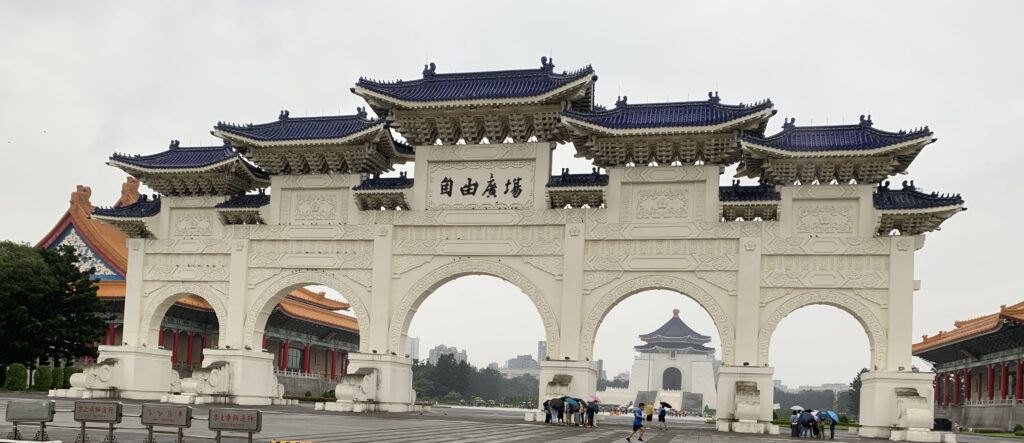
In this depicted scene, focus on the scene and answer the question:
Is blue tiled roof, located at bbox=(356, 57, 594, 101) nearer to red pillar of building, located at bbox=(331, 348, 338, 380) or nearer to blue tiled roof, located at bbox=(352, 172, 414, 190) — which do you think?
blue tiled roof, located at bbox=(352, 172, 414, 190)

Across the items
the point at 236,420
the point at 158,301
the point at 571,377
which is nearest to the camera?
the point at 236,420

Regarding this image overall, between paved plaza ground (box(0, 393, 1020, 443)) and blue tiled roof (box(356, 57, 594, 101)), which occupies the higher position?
blue tiled roof (box(356, 57, 594, 101))

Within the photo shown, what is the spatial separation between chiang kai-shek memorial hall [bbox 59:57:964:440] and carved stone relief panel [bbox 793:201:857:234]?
0.04m

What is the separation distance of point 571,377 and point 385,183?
777 centimetres

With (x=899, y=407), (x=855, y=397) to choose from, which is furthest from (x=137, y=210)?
(x=855, y=397)

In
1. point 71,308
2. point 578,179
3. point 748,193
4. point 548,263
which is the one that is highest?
point 578,179

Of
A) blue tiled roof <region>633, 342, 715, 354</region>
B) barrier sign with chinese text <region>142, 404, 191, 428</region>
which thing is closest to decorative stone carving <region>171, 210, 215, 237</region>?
barrier sign with chinese text <region>142, 404, 191, 428</region>

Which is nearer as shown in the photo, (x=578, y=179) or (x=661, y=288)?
(x=661, y=288)

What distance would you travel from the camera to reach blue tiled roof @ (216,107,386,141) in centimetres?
2791

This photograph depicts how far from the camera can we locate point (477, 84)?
2742 cm

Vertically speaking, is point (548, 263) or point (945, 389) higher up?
point (548, 263)

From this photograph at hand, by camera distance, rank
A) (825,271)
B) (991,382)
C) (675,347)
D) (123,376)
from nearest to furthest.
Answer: (825,271), (123,376), (991,382), (675,347)

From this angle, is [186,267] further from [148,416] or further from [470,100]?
[148,416]

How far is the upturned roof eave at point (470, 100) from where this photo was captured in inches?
1005
